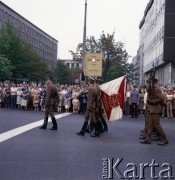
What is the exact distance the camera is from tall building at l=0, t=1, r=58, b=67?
307 ft

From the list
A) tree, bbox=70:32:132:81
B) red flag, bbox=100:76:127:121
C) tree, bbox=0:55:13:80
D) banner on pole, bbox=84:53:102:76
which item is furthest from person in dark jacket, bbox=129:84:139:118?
tree, bbox=0:55:13:80

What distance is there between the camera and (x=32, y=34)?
11788 centimetres

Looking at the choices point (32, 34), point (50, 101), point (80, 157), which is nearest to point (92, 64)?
point (50, 101)

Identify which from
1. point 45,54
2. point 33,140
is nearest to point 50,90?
point 33,140

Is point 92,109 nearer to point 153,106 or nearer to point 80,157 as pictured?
point 153,106

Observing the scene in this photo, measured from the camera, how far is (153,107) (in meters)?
13.0

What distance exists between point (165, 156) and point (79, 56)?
46.9 metres

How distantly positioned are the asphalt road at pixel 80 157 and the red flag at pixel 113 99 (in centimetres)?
106

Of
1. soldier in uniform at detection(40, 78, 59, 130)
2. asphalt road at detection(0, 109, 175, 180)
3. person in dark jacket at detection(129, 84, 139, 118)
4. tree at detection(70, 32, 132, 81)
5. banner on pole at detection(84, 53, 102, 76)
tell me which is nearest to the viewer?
asphalt road at detection(0, 109, 175, 180)

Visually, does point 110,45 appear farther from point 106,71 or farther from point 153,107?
point 153,107

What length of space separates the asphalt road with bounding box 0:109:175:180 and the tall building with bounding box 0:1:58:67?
6739 centimetres

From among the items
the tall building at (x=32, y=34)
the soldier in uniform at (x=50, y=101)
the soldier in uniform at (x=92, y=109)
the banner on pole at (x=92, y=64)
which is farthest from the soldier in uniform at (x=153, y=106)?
the tall building at (x=32, y=34)

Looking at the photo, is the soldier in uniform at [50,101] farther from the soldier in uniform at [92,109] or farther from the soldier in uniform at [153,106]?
the soldier in uniform at [153,106]

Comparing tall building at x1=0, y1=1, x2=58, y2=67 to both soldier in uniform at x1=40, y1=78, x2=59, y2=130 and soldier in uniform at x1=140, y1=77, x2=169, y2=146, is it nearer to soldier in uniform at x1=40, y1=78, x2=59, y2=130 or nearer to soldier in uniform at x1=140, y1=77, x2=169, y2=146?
soldier in uniform at x1=40, y1=78, x2=59, y2=130
